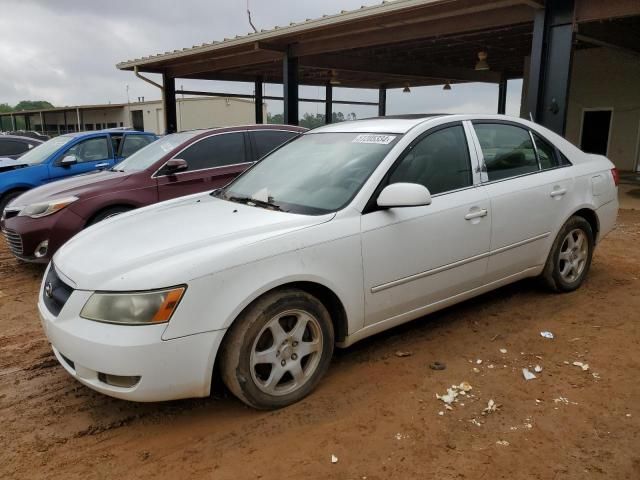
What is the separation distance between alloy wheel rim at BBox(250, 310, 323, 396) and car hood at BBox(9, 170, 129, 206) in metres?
3.84

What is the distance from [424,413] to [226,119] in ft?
108

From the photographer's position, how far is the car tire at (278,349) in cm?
276

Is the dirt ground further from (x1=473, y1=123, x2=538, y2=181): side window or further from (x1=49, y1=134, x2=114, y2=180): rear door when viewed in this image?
(x1=49, y1=134, x2=114, y2=180): rear door

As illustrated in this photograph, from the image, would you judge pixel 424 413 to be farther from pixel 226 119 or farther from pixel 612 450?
pixel 226 119

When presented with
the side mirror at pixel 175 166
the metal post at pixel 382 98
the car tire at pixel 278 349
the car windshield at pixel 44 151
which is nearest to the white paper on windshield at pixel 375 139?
the car tire at pixel 278 349

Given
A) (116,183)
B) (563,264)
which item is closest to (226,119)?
(116,183)

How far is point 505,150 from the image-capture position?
165 inches

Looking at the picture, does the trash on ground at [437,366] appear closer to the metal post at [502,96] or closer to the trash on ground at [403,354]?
the trash on ground at [403,354]

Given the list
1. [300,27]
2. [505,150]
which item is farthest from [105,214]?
[300,27]

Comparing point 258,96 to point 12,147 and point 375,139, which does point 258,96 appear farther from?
point 375,139

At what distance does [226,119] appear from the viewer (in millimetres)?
33781

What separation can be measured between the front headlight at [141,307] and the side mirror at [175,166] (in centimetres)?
379

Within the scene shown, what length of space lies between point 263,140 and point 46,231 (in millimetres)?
2909

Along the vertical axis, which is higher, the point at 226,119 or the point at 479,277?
the point at 226,119
